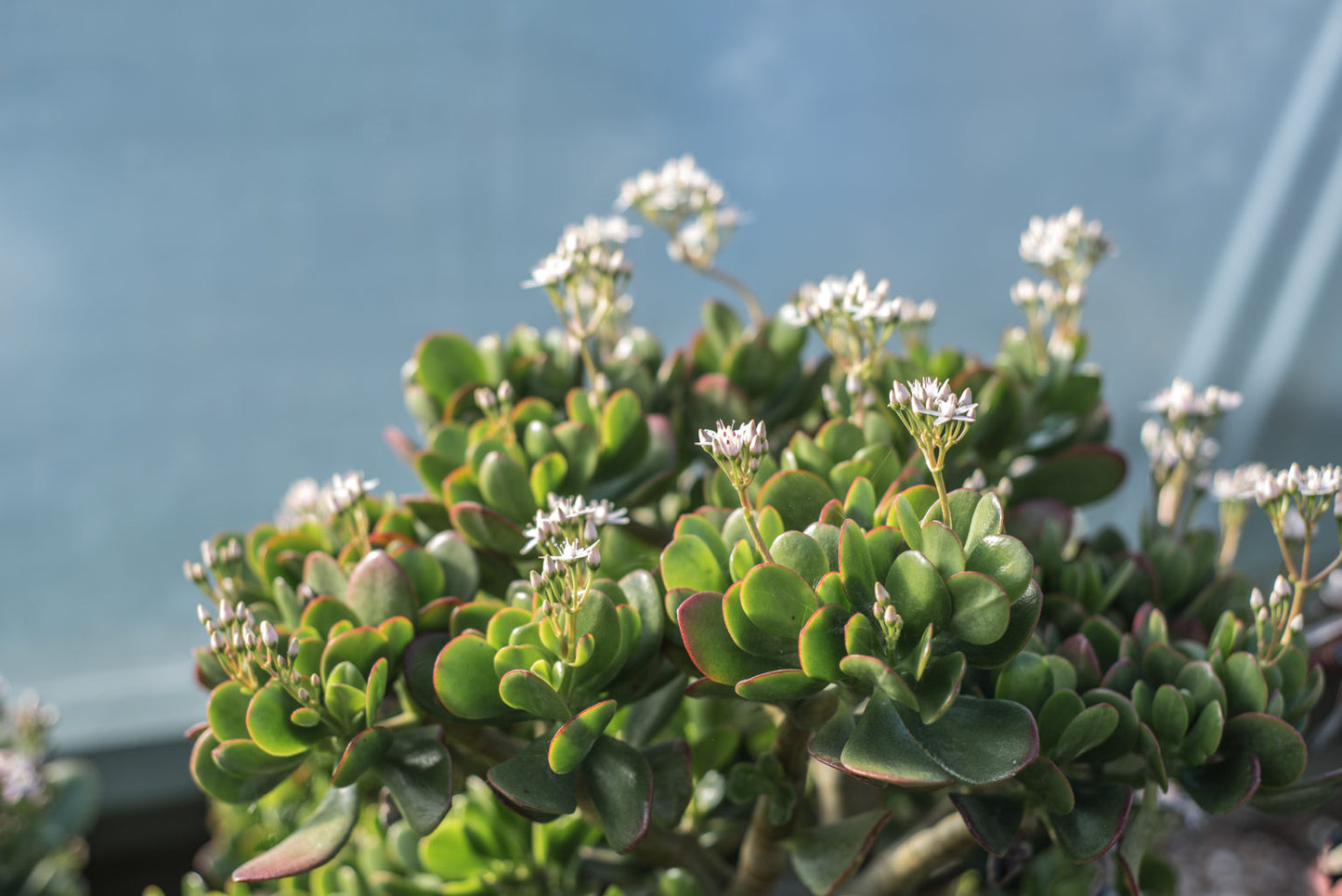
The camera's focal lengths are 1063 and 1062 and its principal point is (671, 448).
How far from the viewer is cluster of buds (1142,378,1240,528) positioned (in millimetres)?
737

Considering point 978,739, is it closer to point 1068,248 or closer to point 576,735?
point 576,735

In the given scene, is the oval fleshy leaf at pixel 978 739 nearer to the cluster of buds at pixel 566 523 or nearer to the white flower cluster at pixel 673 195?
the cluster of buds at pixel 566 523

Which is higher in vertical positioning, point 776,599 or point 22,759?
point 776,599

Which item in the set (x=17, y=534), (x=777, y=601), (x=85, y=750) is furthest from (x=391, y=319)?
(x=777, y=601)

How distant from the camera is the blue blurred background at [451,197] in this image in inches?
63.3

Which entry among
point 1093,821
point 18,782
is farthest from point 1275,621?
point 18,782

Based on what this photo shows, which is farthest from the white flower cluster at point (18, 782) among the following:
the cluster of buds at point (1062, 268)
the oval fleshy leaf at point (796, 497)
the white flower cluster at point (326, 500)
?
the cluster of buds at point (1062, 268)

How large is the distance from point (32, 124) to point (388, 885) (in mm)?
1329

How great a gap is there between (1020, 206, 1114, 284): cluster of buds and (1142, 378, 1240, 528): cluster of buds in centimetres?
11

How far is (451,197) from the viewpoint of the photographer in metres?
1.77

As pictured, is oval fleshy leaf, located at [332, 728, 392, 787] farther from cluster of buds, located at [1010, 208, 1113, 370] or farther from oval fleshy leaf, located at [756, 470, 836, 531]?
cluster of buds, located at [1010, 208, 1113, 370]

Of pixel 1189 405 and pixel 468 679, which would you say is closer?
pixel 468 679

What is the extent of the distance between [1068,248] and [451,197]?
1201mm

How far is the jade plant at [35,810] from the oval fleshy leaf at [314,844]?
647 mm
